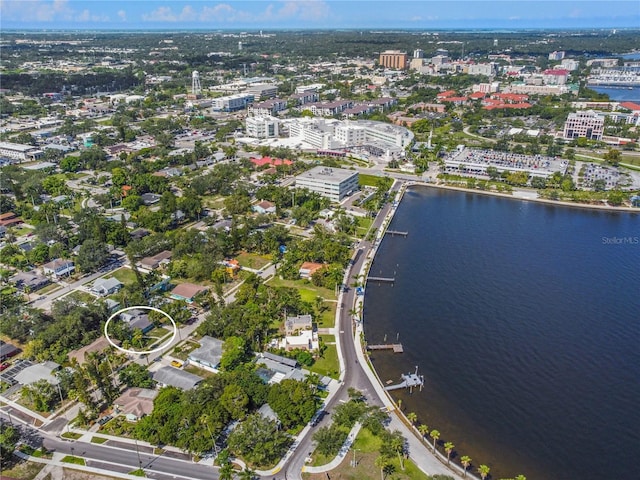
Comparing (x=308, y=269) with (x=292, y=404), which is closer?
(x=292, y=404)

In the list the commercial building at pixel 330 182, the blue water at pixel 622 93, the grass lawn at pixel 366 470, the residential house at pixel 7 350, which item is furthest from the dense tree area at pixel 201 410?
the blue water at pixel 622 93

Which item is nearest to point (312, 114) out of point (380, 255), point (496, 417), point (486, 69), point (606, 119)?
point (606, 119)

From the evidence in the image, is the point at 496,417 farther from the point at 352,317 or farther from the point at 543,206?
the point at 543,206

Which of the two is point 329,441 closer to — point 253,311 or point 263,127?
point 253,311

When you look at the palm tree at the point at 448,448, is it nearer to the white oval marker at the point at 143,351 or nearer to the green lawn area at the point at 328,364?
the green lawn area at the point at 328,364

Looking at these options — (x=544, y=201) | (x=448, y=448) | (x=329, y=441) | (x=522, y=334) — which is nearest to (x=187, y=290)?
(x=329, y=441)
